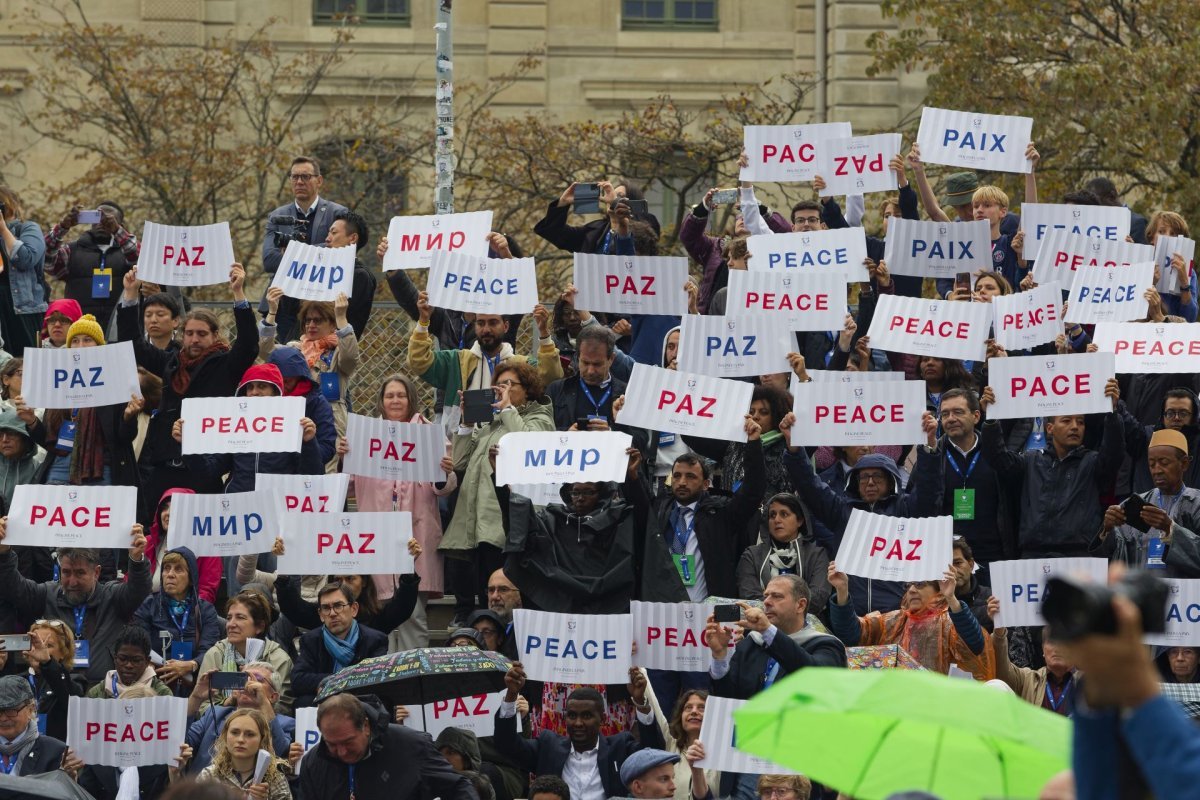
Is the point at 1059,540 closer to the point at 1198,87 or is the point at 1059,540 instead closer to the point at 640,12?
the point at 1198,87

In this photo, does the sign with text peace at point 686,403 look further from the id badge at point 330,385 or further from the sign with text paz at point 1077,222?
the sign with text paz at point 1077,222

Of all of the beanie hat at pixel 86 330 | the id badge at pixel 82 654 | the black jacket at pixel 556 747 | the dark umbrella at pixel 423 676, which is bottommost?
the black jacket at pixel 556 747

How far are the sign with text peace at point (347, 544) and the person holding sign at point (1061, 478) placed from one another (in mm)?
3160

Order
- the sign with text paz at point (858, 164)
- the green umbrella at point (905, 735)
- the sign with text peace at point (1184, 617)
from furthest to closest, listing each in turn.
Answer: the sign with text paz at point (858, 164)
the sign with text peace at point (1184, 617)
the green umbrella at point (905, 735)

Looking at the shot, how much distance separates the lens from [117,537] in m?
11.7

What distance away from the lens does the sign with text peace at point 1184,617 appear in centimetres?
1073

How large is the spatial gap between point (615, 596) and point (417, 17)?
20.2m

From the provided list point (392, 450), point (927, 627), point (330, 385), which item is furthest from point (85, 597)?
point (927, 627)

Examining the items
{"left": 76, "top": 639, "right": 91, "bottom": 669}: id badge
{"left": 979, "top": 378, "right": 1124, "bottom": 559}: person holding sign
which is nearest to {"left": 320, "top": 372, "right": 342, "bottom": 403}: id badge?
{"left": 76, "top": 639, "right": 91, "bottom": 669}: id badge

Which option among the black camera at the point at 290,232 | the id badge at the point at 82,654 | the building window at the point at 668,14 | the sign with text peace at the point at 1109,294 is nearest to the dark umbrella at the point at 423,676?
the id badge at the point at 82,654

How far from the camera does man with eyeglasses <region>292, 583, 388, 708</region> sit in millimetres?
11266

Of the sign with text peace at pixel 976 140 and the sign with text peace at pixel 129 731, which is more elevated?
the sign with text peace at pixel 976 140

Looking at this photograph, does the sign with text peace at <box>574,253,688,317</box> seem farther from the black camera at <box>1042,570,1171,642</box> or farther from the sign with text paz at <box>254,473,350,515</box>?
the black camera at <box>1042,570,1171,642</box>

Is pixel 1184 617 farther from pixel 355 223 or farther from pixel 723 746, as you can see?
pixel 355 223
